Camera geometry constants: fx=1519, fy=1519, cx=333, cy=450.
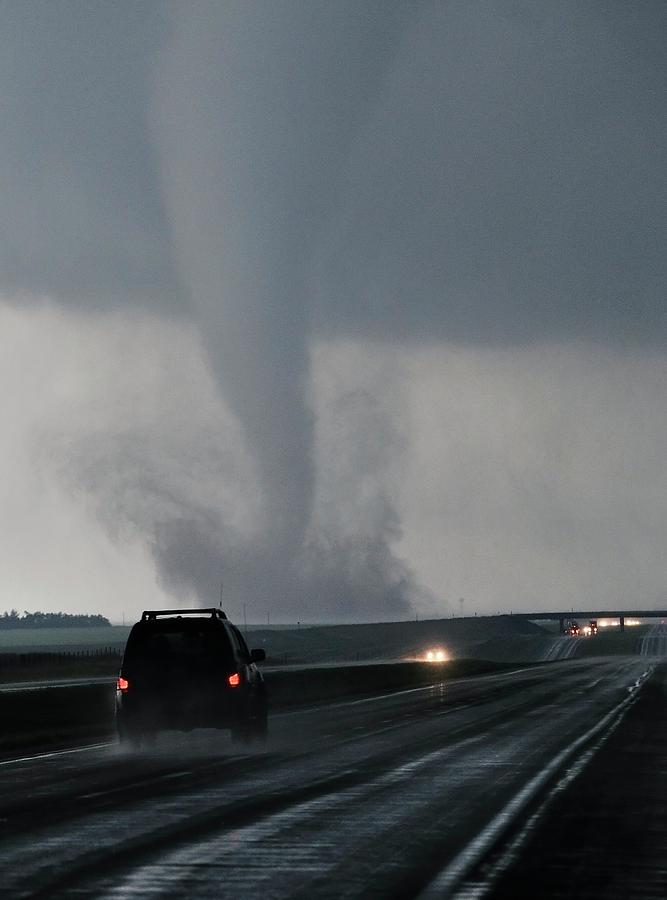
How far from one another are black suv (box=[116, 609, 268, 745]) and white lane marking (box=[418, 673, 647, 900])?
553 centimetres

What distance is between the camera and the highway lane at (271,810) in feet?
38.1

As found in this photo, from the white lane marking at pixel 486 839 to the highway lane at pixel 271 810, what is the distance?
1.5 inches

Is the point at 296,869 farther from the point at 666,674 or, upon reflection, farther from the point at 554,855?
the point at 666,674

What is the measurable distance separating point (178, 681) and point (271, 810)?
9095 millimetres

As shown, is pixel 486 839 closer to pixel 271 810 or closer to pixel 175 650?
pixel 271 810

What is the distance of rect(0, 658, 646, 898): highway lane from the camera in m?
11.6

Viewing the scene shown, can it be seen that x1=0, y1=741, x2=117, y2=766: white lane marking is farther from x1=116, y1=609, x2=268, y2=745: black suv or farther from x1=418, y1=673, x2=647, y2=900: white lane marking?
x1=418, y1=673, x2=647, y2=900: white lane marking

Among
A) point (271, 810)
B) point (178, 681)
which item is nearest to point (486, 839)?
point (271, 810)

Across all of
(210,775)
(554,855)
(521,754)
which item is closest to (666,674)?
(521,754)

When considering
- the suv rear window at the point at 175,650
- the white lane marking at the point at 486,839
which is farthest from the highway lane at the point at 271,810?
the suv rear window at the point at 175,650

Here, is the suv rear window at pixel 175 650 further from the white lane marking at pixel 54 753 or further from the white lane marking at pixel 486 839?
the white lane marking at pixel 486 839

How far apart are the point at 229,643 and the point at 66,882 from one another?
1414 centimetres

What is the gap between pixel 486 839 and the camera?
14.0 metres

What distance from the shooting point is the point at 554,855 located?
13.0 metres
